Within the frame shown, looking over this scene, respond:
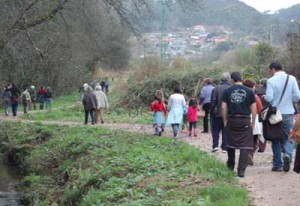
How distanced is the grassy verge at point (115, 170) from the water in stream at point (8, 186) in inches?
13.6

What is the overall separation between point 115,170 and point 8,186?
17.2 ft

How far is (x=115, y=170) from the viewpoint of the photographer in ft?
40.2

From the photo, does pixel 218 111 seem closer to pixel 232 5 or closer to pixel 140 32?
pixel 140 32

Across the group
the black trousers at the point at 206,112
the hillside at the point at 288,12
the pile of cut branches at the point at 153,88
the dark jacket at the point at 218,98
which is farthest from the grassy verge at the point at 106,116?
the hillside at the point at 288,12

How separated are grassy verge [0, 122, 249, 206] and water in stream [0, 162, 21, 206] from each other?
1.14 feet

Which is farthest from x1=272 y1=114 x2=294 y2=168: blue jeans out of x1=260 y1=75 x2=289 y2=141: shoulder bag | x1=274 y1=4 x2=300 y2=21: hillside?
x1=274 y1=4 x2=300 y2=21: hillside

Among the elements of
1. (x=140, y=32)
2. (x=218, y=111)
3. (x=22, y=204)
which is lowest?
(x=22, y=204)

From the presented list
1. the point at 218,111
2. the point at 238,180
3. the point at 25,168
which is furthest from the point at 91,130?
the point at 238,180

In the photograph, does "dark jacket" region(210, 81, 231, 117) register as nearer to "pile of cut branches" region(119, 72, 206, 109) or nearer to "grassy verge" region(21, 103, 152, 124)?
"grassy verge" region(21, 103, 152, 124)

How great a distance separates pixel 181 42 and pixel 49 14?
76.6 metres

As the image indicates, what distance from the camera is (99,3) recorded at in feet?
59.5

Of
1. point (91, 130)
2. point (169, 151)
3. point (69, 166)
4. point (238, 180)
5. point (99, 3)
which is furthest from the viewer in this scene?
point (91, 130)

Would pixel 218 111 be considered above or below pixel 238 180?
above

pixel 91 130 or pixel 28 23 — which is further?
pixel 91 130
